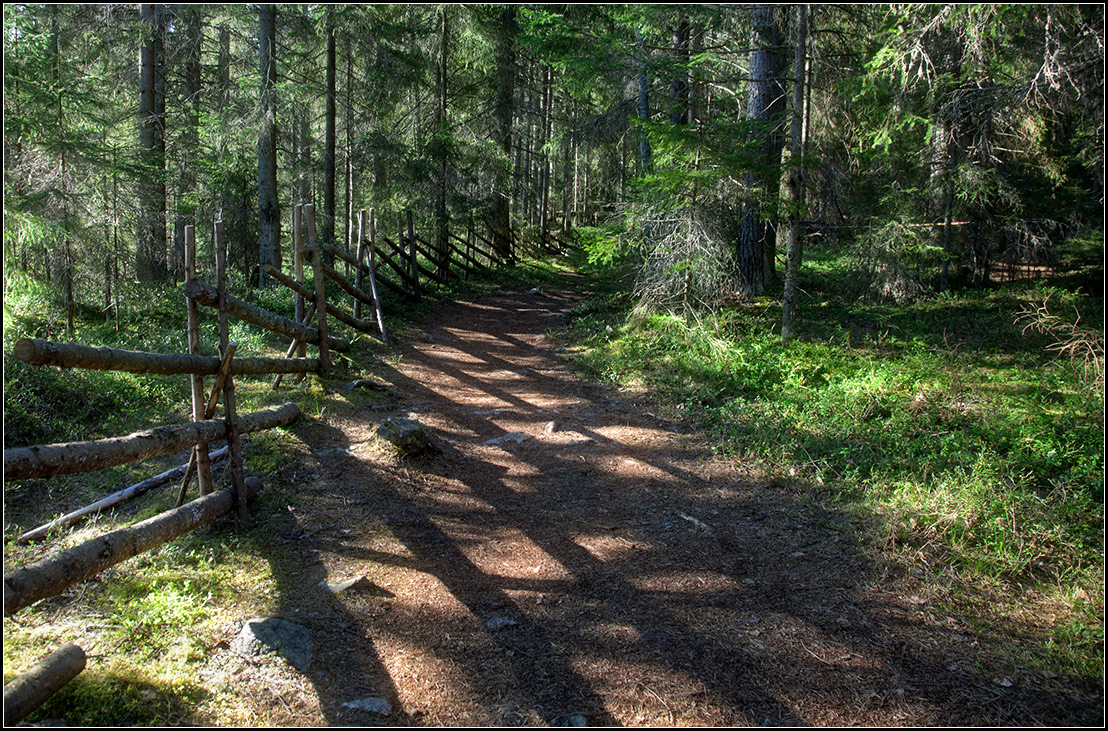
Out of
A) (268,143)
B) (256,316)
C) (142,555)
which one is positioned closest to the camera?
(142,555)

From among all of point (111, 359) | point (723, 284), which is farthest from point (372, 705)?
point (723, 284)

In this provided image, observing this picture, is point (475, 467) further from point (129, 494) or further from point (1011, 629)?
point (1011, 629)

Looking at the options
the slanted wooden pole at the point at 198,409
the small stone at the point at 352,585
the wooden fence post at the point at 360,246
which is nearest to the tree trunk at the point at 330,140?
the wooden fence post at the point at 360,246

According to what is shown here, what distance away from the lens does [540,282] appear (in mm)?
21688

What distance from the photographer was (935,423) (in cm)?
707

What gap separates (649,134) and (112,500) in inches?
350

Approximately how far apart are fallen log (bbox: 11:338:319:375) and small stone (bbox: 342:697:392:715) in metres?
2.83

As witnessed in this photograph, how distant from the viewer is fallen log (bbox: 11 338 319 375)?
3832 millimetres

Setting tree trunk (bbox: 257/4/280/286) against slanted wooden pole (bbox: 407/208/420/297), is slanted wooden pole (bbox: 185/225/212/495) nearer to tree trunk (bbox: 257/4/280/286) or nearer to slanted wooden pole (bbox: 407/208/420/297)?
tree trunk (bbox: 257/4/280/286)

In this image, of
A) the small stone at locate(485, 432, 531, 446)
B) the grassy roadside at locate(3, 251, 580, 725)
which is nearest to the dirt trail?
the small stone at locate(485, 432, 531, 446)

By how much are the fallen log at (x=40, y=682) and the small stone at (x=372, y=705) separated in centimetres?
141

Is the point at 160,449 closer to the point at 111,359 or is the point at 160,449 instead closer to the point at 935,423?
the point at 111,359

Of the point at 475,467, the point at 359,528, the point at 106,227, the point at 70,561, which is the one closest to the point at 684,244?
the point at 475,467

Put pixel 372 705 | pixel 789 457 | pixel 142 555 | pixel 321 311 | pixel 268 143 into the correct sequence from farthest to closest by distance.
A: pixel 268 143
pixel 321 311
pixel 789 457
pixel 142 555
pixel 372 705
